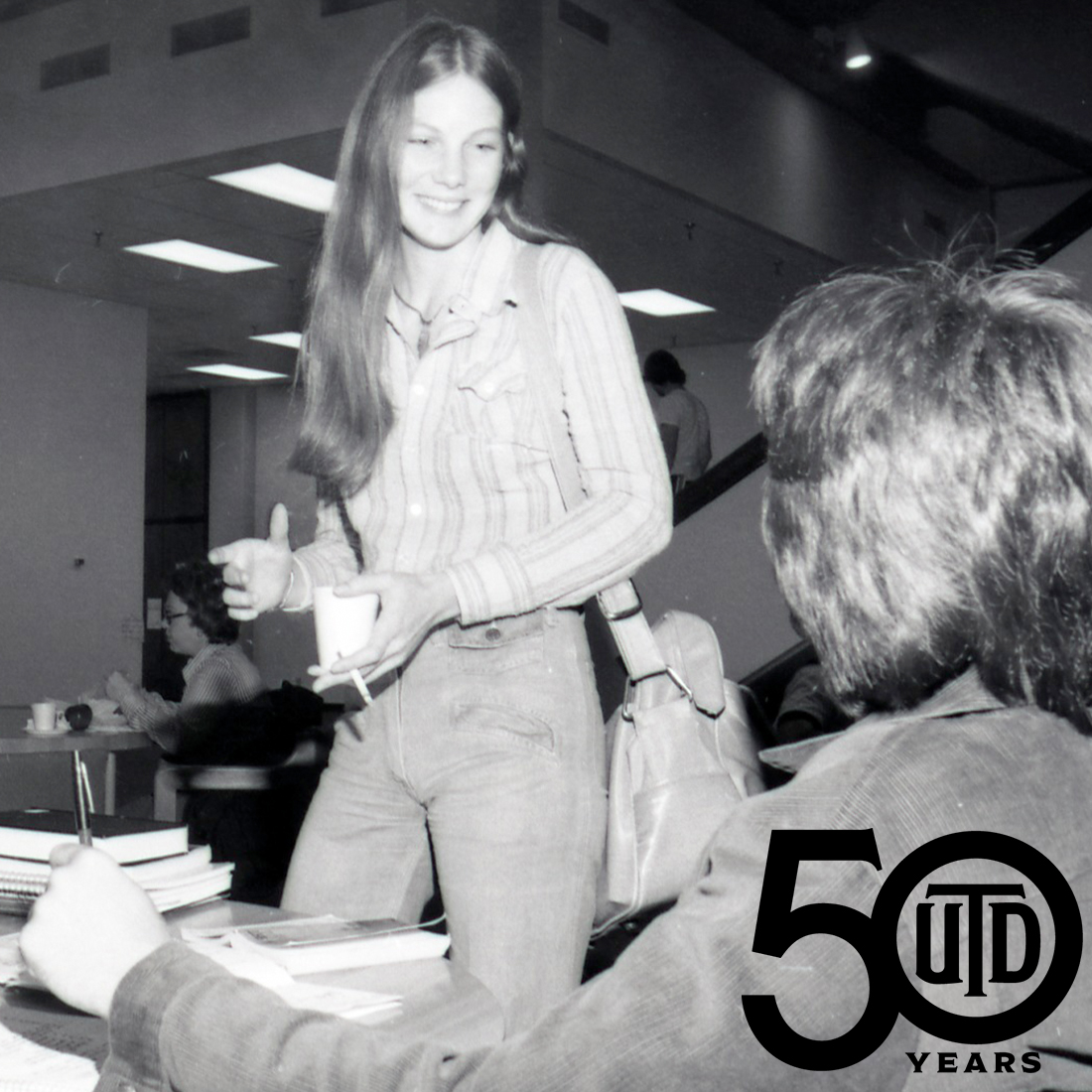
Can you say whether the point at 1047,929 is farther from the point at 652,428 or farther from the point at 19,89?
the point at 19,89

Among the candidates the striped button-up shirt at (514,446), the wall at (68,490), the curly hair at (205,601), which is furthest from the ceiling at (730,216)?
the striped button-up shirt at (514,446)

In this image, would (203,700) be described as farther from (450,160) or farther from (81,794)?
(81,794)

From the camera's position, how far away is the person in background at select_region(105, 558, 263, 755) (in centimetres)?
446

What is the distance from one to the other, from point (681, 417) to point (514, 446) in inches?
247

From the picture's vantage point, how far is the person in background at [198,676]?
4.46m

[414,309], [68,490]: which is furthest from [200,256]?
[414,309]

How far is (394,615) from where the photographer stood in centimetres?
125

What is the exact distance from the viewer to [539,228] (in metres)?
1.54

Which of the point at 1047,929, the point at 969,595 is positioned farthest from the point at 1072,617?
the point at 1047,929

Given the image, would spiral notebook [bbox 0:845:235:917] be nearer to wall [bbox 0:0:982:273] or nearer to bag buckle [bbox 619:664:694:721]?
bag buckle [bbox 619:664:694:721]

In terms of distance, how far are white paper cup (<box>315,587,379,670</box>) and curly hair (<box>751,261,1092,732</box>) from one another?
1.95ft

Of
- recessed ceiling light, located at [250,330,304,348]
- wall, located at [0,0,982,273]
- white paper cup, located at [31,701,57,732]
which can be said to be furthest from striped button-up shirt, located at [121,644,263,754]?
recessed ceiling light, located at [250,330,304,348]

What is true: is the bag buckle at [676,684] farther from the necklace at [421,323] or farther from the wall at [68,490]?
the wall at [68,490]

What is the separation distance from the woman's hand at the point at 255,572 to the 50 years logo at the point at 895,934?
0.92 meters
